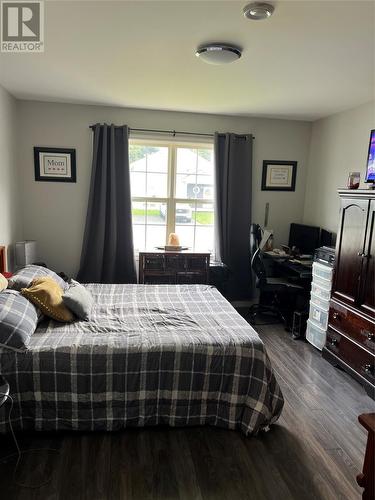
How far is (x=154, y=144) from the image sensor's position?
4270 mm

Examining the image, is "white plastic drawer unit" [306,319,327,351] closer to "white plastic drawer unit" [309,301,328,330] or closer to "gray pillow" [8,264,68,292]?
"white plastic drawer unit" [309,301,328,330]

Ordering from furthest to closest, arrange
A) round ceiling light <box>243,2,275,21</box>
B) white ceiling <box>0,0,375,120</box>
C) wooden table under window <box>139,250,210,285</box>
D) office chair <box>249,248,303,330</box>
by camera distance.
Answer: wooden table under window <box>139,250,210,285</box>
office chair <box>249,248,303,330</box>
white ceiling <box>0,0,375,120</box>
round ceiling light <box>243,2,275,21</box>

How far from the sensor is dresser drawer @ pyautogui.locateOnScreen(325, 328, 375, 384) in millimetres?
2648

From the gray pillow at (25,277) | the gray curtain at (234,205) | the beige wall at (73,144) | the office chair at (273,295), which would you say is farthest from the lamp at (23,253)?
the office chair at (273,295)

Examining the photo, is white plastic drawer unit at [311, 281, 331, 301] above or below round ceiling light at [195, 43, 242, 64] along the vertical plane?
below

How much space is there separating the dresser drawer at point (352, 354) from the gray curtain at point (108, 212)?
2.32 meters

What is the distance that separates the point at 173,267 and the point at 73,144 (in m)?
1.85

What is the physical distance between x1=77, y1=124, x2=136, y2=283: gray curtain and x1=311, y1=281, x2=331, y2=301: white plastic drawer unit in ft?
6.76

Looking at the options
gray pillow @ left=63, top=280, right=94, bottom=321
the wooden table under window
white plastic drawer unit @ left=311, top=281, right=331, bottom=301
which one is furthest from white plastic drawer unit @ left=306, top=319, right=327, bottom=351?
gray pillow @ left=63, top=280, right=94, bottom=321

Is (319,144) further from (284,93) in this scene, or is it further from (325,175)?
(284,93)

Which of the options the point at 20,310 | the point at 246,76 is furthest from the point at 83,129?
the point at 20,310

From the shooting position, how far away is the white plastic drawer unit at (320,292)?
331cm

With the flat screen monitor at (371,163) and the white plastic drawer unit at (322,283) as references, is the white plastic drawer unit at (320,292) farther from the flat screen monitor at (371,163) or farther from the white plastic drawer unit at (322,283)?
the flat screen monitor at (371,163)

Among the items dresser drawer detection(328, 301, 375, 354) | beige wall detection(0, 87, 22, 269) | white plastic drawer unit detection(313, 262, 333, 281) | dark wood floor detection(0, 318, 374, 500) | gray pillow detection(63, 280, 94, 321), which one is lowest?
dark wood floor detection(0, 318, 374, 500)
